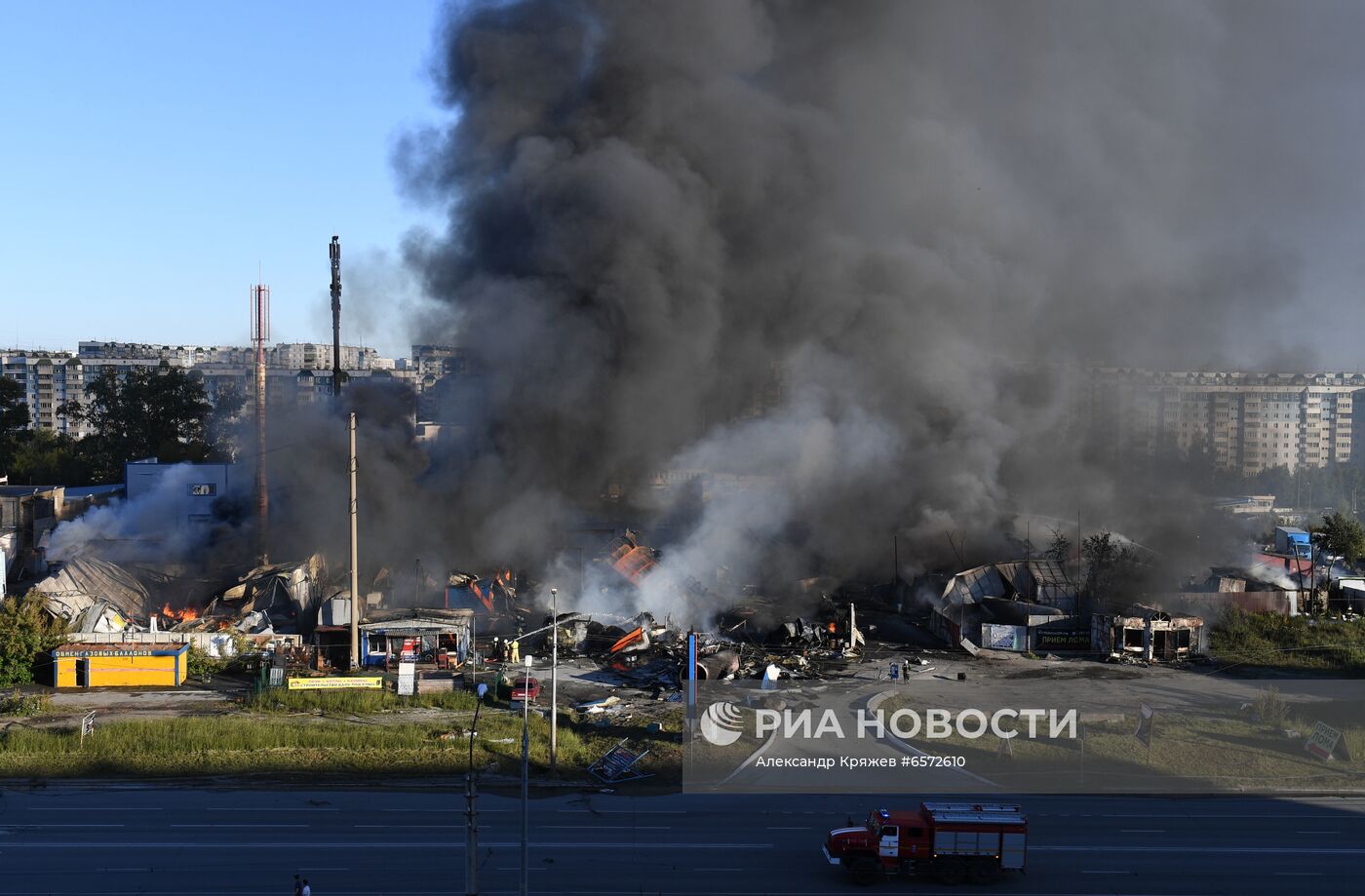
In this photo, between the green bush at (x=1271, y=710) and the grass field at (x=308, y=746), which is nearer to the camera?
the grass field at (x=308, y=746)

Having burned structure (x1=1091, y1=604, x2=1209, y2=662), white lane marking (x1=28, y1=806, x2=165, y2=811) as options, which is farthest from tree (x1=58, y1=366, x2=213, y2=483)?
burned structure (x1=1091, y1=604, x2=1209, y2=662)

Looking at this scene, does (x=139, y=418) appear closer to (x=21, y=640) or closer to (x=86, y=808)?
(x=21, y=640)

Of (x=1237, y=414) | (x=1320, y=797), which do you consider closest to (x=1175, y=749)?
(x=1320, y=797)

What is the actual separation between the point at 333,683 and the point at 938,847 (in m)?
15.6

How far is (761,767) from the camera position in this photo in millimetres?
20812

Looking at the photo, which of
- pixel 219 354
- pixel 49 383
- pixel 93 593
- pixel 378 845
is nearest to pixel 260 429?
pixel 93 593

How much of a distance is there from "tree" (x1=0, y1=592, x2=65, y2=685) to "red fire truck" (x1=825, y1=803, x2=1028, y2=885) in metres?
20.9

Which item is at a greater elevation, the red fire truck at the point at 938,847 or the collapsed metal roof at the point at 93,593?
the collapsed metal roof at the point at 93,593

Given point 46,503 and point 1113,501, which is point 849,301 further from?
point 46,503

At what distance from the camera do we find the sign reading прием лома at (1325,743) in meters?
21.6

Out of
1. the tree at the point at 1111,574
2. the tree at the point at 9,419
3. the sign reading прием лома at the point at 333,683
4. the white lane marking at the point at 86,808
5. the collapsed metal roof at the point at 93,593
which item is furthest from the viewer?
the tree at the point at 9,419

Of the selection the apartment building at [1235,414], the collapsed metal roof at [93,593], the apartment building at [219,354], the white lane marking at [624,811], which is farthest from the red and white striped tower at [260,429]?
the apartment building at [219,354]

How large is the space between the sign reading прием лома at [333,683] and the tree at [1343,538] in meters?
30.8

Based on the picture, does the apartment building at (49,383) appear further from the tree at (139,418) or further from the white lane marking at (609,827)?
the white lane marking at (609,827)
